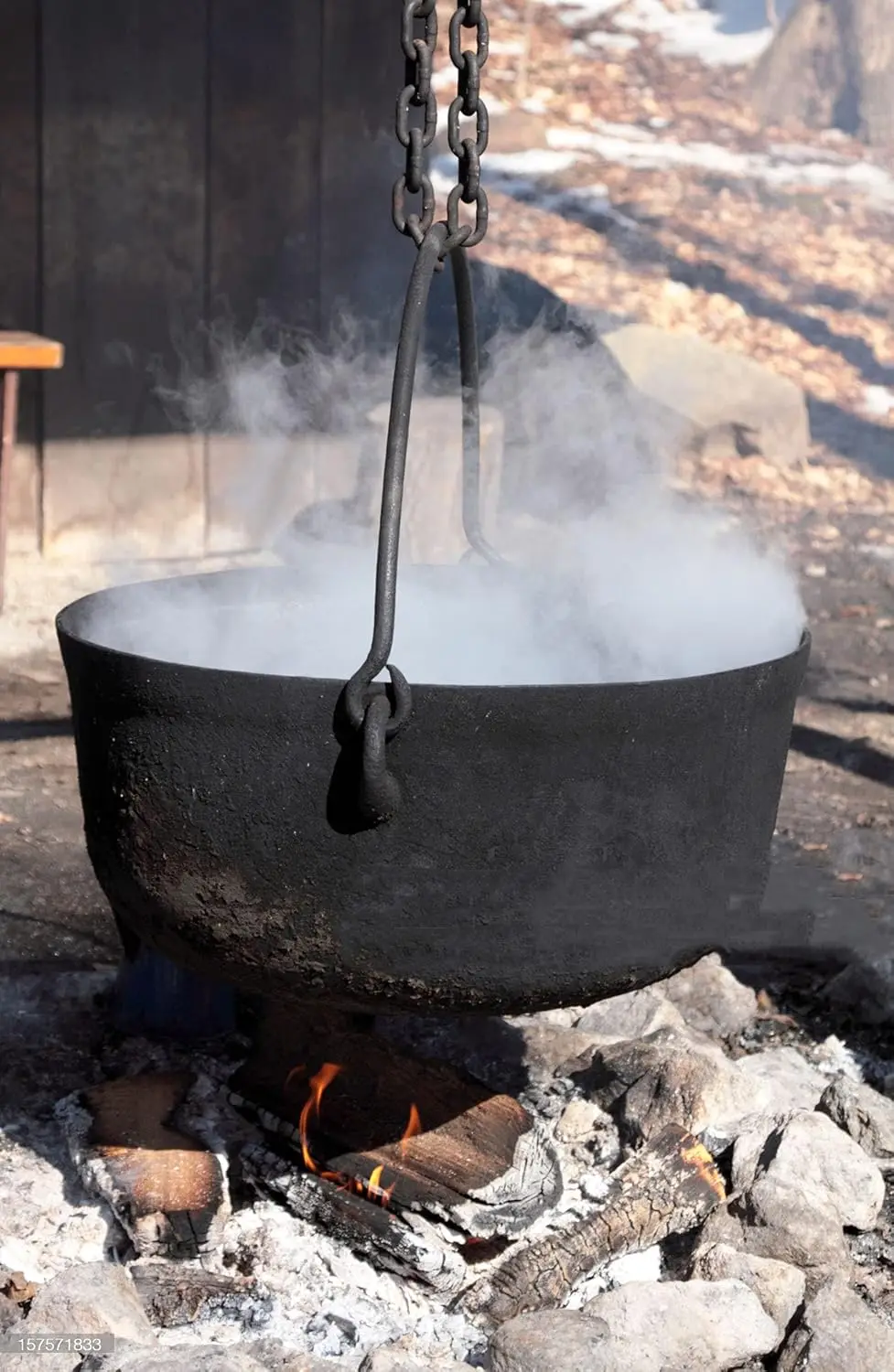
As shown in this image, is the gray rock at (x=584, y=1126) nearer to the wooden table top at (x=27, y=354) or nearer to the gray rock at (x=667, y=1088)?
the gray rock at (x=667, y=1088)

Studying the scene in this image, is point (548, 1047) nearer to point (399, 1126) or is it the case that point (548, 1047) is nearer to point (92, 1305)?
point (399, 1126)

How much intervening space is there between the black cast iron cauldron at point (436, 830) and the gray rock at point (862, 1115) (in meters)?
0.83

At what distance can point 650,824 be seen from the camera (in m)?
2.14

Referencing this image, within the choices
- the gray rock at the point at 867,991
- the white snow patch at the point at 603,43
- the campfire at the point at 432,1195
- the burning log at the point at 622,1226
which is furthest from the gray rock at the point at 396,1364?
the white snow patch at the point at 603,43

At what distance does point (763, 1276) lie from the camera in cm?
238

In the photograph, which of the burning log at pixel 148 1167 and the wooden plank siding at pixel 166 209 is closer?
the burning log at pixel 148 1167

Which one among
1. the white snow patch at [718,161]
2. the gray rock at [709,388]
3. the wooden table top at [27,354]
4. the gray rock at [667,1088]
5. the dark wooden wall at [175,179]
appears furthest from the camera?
the white snow patch at [718,161]

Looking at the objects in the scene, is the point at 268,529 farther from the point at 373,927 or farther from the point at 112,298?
the point at 373,927

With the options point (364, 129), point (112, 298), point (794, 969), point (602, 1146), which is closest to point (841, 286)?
point (364, 129)

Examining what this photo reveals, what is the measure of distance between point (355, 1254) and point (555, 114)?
A: 1364cm

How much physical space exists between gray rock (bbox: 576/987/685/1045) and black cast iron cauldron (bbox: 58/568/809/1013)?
977mm

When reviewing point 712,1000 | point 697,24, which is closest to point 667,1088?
point 712,1000

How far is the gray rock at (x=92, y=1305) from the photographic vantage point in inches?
85.9

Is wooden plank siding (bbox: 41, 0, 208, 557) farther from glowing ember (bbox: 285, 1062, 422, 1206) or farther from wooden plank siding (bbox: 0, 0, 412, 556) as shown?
glowing ember (bbox: 285, 1062, 422, 1206)
